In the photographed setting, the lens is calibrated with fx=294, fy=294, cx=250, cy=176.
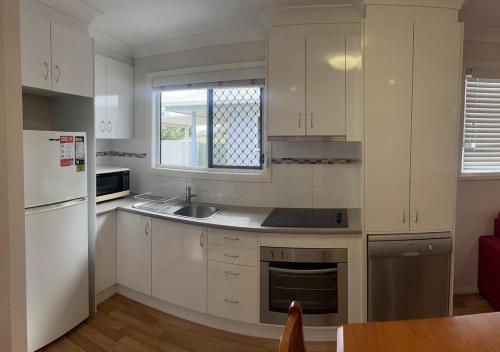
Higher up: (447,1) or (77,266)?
(447,1)

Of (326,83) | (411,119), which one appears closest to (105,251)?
(326,83)

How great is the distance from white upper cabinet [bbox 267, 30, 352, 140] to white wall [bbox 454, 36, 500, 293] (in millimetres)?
1628

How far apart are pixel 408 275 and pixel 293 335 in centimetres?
167

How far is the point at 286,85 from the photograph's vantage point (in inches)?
92.2

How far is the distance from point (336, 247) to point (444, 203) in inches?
32.2

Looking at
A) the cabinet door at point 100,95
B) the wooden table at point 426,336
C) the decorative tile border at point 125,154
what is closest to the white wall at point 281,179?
the decorative tile border at point 125,154

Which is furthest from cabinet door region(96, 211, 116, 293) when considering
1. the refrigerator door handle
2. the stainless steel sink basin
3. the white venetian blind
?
the white venetian blind

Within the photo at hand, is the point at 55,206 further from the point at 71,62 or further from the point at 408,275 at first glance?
the point at 408,275

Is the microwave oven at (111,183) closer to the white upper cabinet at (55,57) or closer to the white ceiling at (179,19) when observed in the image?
the white upper cabinet at (55,57)

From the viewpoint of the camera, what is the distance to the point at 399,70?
202cm

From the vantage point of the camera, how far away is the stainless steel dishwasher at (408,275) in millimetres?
2047

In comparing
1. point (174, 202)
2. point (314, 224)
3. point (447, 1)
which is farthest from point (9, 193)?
point (447, 1)

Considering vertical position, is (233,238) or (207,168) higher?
(207,168)

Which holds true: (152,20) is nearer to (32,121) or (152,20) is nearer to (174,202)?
(32,121)
